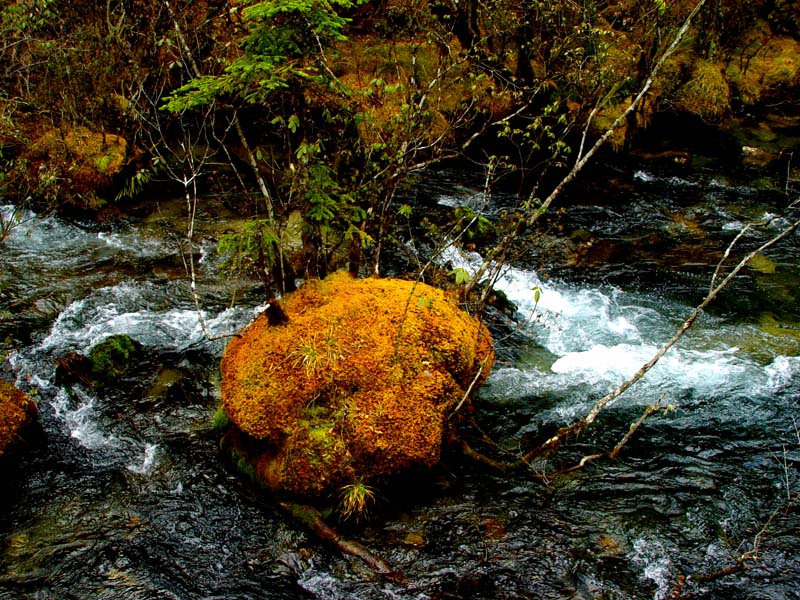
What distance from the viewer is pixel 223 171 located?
1384cm

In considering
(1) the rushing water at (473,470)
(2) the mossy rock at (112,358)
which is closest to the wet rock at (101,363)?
(2) the mossy rock at (112,358)

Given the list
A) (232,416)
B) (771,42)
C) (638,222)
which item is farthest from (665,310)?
(771,42)

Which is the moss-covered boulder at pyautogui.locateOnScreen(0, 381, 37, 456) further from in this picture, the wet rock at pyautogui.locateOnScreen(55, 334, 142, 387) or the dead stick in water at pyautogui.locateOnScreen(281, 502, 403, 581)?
the dead stick in water at pyautogui.locateOnScreen(281, 502, 403, 581)

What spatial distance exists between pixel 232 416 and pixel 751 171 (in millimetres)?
13831

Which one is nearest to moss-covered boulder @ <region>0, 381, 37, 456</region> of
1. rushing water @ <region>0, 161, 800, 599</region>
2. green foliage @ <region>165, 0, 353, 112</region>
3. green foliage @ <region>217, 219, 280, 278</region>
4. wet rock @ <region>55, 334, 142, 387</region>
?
rushing water @ <region>0, 161, 800, 599</region>

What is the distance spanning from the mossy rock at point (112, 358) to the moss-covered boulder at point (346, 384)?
7.66 ft

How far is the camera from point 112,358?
7492mm

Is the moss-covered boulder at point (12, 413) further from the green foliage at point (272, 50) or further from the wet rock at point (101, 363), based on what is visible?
the green foliage at point (272, 50)

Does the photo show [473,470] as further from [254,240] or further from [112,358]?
[112,358]

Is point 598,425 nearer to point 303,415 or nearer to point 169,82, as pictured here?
point 303,415

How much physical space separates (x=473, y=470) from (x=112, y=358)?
4834 mm

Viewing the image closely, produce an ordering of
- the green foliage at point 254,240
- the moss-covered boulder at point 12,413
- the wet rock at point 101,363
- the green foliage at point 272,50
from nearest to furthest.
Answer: the green foliage at point 272,50 → the green foliage at point 254,240 → the moss-covered boulder at point 12,413 → the wet rock at point 101,363

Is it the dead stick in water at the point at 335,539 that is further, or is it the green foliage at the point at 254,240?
the green foliage at the point at 254,240

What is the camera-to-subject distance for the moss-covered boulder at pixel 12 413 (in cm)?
596
